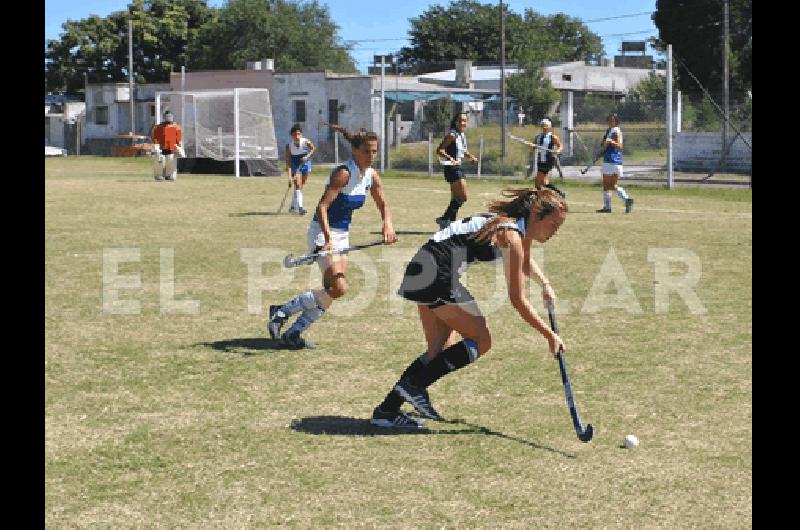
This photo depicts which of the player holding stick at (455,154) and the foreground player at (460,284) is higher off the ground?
the player holding stick at (455,154)

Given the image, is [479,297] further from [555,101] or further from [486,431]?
[555,101]

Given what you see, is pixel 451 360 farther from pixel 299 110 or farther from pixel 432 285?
pixel 299 110

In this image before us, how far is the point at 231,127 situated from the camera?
139ft

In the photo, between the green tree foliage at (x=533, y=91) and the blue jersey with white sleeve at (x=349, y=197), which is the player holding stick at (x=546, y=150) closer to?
the blue jersey with white sleeve at (x=349, y=197)

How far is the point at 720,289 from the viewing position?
13703 millimetres

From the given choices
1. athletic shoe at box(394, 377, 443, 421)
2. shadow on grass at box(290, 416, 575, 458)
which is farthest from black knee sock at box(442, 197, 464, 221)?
athletic shoe at box(394, 377, 443, 421)

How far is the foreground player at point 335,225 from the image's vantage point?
31.6ft

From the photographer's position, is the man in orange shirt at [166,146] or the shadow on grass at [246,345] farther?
the man in orange shirt at [166,146]

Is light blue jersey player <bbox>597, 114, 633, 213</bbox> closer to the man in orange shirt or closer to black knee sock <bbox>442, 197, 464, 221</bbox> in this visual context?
black knee sock <bbox>442, 197, 464, 221</bbox>

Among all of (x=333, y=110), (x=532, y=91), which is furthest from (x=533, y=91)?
(x=333, y=110)

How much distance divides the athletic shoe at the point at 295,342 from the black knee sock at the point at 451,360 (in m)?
2.91

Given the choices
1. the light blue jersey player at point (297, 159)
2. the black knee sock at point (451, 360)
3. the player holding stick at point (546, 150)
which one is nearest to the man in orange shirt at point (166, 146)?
the light blue jersey player at point (297, 159)

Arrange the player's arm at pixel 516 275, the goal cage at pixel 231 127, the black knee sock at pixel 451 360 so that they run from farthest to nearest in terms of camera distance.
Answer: the goal cage at pixel 231 127 < the black knee sock at pixel 451 360 < the player's arm at pixel 516 275
